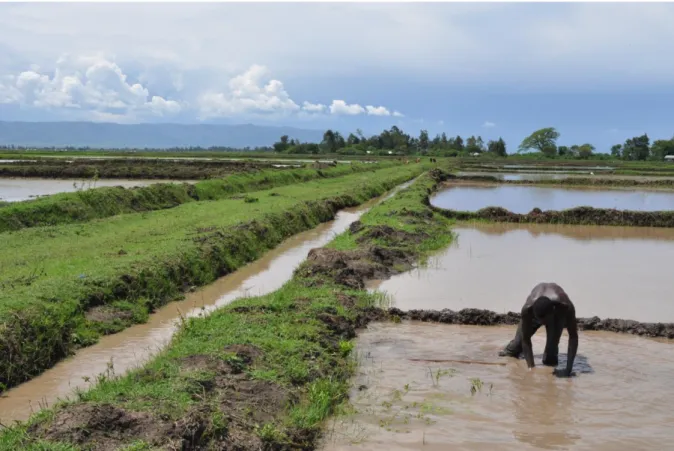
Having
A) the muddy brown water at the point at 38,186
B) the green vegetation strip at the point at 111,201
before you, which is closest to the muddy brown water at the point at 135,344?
the green vegetation strip at the point at 111,201

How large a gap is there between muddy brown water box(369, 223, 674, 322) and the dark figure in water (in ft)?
10.8

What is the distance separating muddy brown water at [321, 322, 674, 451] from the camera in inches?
222

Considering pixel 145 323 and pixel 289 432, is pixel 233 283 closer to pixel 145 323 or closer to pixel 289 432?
pixel 145 323

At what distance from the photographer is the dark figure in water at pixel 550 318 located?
263 inches

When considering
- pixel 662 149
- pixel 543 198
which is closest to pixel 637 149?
pixel 662 149

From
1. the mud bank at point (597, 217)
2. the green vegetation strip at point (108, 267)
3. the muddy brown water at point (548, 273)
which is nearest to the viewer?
the green vegetation strip at point (108, 267)

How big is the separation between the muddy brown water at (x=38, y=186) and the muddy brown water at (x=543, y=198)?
52.3 ft

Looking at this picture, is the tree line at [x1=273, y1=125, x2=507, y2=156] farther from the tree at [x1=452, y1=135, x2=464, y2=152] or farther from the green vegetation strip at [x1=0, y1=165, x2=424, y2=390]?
the green vegetation strip at [x1=0, y1=165, x2=424, y2=390]

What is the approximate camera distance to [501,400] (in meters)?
6.52

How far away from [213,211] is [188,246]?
6861 millimetres

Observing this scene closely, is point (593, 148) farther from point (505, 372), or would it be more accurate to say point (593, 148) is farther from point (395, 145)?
point (505, 372)

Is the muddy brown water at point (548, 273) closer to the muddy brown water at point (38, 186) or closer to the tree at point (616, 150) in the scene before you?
the muddy brown water at point (38, 186)

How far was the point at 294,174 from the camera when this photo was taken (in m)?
34.7

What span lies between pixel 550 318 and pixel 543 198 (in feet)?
79.8
